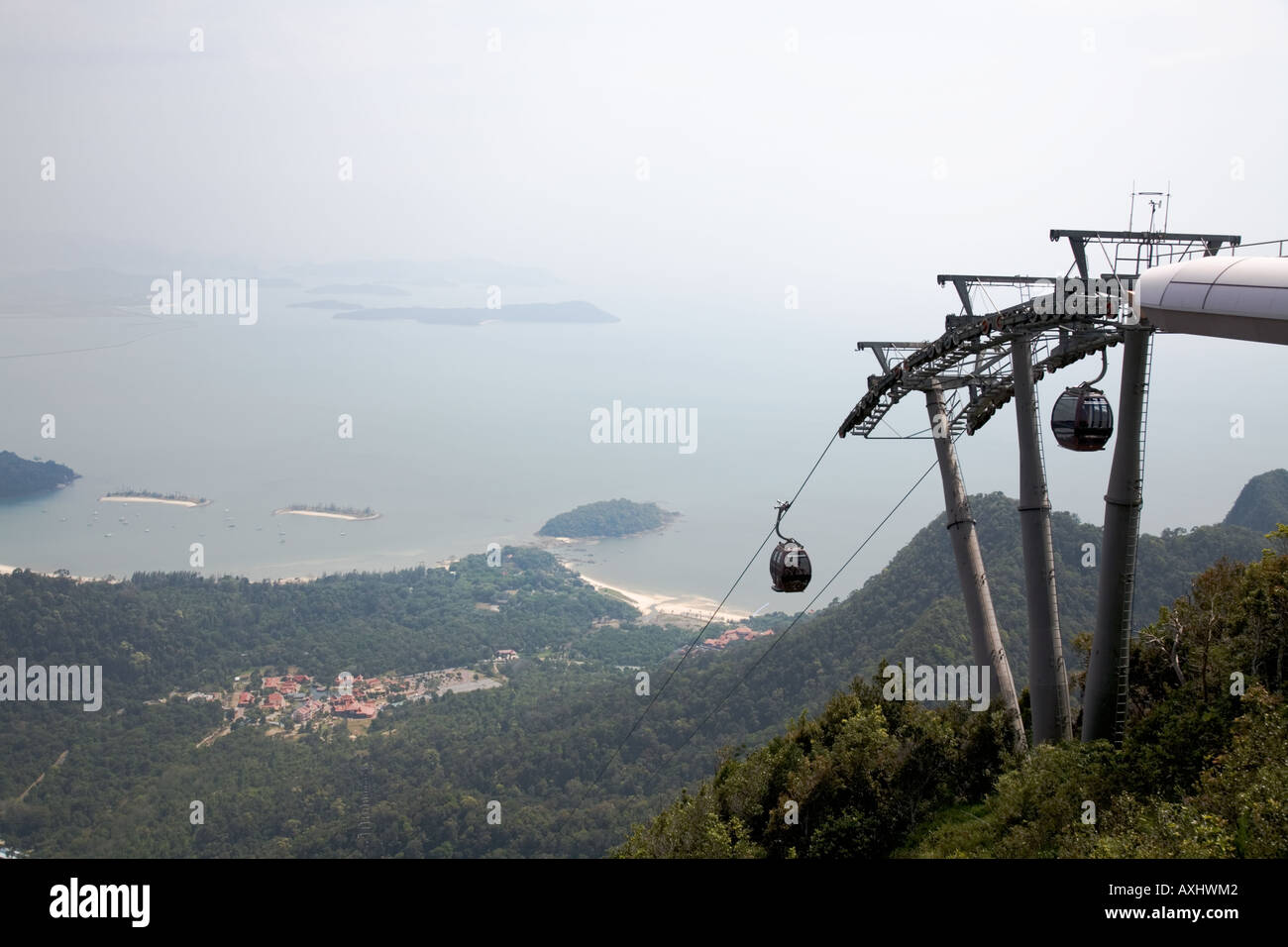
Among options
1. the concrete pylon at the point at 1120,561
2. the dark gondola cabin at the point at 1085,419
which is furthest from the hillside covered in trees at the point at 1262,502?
the dark gondola cabin at the point at 1085,419

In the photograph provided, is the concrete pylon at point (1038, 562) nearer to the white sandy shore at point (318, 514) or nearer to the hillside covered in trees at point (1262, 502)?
the hillside covered in trees at point (1262, 502)

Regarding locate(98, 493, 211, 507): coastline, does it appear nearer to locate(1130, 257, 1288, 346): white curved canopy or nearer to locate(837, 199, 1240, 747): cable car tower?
locate(837, 199, 1240, 747): cable car tower

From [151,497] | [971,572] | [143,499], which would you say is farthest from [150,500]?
[971,572]

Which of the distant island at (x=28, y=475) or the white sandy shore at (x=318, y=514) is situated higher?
the distant island at (x=28, y=475)

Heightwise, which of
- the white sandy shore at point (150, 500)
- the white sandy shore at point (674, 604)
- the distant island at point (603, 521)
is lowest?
the white sandy shore at point (674, 604)

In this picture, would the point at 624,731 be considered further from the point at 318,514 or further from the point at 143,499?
the point at 143,499
